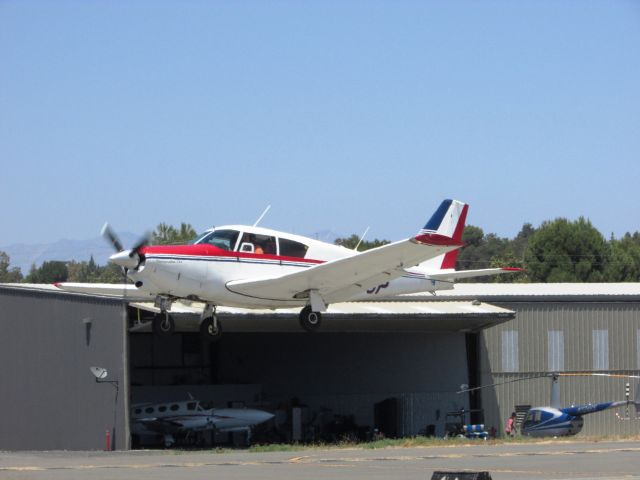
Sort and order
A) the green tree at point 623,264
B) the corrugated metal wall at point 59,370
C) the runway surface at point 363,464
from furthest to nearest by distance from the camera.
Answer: the green tree at point 623,264 → the corrugated metal wall at point 59,370 → the runway surface at point 363,464

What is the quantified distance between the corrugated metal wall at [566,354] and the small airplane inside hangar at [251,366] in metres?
1.28

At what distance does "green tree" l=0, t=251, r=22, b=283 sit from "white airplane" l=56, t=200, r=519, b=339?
14349cm

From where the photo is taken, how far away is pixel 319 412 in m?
45.1

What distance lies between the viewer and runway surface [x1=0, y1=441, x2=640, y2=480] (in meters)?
19.8

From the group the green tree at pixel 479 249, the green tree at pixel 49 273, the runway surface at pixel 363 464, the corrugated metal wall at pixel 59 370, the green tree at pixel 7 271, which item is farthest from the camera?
the green tree at pixel 49 273

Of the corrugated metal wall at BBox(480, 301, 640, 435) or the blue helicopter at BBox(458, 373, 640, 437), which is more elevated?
the corrugated metal wall at BBox(480, 301, 640, 435)

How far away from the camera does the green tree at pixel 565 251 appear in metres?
100

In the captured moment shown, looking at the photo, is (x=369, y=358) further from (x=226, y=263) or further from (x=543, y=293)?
(x=226, y=263)

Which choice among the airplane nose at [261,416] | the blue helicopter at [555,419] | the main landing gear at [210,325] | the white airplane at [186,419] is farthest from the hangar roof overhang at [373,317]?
the main landing gear at [210,325]

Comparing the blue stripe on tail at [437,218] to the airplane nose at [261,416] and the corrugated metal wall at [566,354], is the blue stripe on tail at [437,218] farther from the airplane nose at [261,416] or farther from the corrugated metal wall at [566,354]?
the airplane nose at [261,416]

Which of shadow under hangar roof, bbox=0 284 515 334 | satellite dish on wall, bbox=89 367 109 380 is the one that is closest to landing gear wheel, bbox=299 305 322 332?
shadow under hangar roof, bbox=0 284 515 334

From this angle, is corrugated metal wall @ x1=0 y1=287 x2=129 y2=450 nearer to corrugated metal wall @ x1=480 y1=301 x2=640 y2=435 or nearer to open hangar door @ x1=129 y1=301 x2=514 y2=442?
open hangar door @ x1=129 y1=301 x2=514 y2=442

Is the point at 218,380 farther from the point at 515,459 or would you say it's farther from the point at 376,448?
the point at 515,459

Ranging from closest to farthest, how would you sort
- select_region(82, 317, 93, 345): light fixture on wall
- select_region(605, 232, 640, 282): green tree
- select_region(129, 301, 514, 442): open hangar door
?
1. select_region(82, 317, 93, 345): light fixture on wall
2. select_region(129, 301, 514, 442): open hangar door
3. select_region(605, 232, 640, 282): green tree
